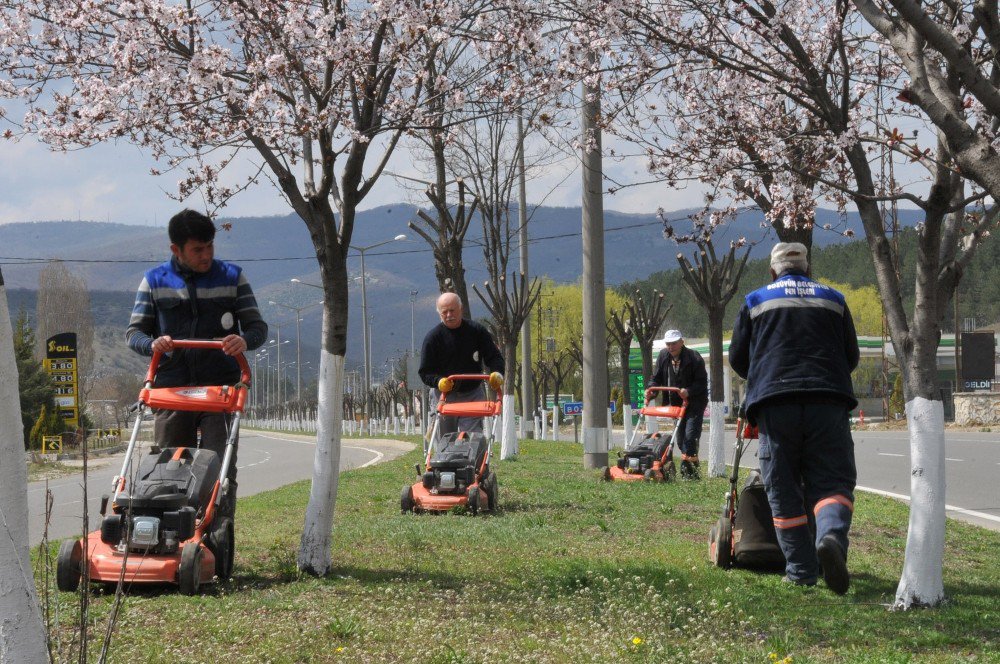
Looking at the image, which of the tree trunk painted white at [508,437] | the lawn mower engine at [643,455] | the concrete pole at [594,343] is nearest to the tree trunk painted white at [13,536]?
the lawn mower engine at [643,455]

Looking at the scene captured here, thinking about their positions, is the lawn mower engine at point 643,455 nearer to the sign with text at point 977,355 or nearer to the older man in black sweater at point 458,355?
the older man in black sweater at point 458,355

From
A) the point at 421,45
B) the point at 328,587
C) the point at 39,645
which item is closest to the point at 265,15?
the point at 421,45

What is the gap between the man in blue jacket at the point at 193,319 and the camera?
6.95m

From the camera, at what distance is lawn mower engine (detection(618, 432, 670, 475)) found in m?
15.2

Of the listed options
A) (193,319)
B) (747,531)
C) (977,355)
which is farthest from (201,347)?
(977,355)

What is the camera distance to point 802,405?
6.68 meters

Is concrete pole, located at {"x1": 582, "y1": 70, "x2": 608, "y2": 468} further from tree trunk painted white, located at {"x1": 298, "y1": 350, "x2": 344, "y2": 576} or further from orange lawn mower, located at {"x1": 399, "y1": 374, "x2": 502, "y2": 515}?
tree trunk painted white, located at {"x1": 298, "y1": 350, "x2": 344, "y2": 576}

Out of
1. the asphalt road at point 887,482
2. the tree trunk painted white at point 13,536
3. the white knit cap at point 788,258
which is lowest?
the asphalt road at point 887,482

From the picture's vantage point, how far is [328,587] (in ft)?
21.7

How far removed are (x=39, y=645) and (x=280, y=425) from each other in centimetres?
13799

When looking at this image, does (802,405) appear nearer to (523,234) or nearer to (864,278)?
(523,234)

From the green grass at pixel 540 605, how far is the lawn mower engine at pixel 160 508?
303 millimetres

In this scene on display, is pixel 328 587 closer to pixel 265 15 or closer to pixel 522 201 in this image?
pixel 265 15

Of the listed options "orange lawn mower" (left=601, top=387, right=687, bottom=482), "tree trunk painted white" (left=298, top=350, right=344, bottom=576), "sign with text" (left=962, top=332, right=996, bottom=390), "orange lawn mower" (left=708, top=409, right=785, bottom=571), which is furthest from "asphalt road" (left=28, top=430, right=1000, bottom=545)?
"sign with text" (left=962, top=332, right=996, bottom=390)
